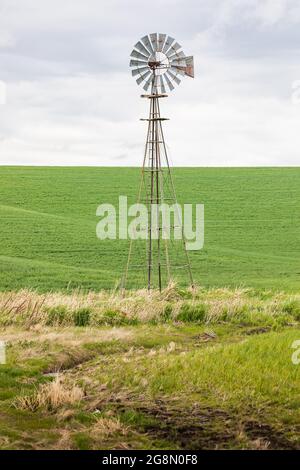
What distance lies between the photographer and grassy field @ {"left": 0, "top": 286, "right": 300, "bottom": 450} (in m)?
10.5

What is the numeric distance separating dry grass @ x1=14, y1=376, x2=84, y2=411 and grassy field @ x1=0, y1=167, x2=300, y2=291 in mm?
13675

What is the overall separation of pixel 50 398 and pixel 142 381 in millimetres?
1825

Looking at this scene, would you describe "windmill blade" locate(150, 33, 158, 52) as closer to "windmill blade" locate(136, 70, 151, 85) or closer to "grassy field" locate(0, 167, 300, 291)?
"windmill blade" locate(136, 70, 151, 85)

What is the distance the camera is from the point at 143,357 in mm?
14961

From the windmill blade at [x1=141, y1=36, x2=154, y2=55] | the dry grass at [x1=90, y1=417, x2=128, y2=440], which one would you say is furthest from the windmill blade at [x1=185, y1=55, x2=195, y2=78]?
the dry grass at [x1=90, y1=417, x2=128, y2=440]

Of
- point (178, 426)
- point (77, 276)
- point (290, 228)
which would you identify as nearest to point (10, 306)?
point (178, 426)

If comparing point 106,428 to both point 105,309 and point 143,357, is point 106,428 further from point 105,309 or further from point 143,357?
point 105,309

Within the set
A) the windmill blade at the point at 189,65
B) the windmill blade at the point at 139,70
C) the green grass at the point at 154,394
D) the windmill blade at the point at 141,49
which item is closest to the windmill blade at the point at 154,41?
the windmill blade at the point at 141,49

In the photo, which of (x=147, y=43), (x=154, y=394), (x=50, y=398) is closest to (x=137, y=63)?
(x=147, y=43)

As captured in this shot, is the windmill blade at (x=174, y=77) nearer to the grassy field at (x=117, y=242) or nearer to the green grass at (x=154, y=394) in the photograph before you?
the grassy field at (x=117, y=242)

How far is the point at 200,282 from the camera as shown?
3500 cm

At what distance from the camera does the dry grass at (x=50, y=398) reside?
11633mm

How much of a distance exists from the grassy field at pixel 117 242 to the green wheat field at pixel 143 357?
227mm

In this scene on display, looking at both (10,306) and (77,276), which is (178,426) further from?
(77,276)
